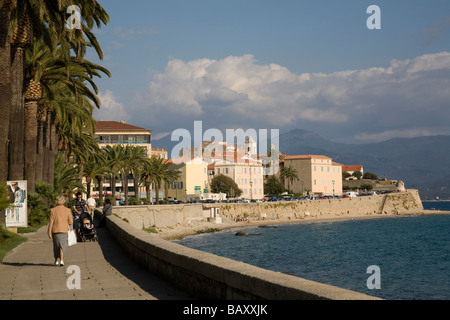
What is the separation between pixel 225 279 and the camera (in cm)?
788

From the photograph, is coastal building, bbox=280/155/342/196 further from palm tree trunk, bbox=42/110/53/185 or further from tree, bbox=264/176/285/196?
palm tree trunk, bbox=42/110/53/185

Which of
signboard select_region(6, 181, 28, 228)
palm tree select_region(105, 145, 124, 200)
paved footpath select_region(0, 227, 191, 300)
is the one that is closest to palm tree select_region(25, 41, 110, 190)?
signboard select_region(6, 181, 28, 228)

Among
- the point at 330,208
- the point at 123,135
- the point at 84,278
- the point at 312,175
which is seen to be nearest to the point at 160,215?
the point at 84,278

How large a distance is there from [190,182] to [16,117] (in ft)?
371

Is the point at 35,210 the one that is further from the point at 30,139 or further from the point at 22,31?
the point at 22,31

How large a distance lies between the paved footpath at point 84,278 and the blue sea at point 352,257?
64.8 ft

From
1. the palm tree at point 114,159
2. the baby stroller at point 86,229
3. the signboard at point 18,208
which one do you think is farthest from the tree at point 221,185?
the baby stroller at point 86,229

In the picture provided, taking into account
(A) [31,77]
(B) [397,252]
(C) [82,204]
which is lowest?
(B) [397,252]

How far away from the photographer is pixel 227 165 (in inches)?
5792

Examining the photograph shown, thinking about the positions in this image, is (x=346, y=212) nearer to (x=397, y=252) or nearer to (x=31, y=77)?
(x=397, y=252)

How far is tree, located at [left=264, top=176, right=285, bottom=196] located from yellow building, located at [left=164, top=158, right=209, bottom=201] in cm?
2895

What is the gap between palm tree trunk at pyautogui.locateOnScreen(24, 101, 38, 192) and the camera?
3188cm
